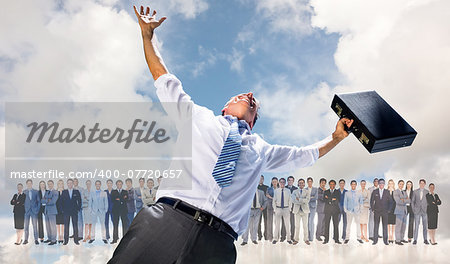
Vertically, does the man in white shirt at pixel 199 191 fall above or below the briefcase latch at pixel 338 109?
below

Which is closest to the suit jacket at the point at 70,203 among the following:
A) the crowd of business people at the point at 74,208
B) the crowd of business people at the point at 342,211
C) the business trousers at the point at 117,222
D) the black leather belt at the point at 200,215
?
the crowd of business people at the point at 74,208

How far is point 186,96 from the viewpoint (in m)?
2.07

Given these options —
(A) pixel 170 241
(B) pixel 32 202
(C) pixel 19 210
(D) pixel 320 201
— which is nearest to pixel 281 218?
(D) pixel 320 201

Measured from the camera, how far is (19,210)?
10133 millimetres

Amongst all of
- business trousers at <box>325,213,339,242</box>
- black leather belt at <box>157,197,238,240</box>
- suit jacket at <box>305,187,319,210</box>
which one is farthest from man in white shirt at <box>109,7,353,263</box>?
business trousers at <box>325,213,339,242</box>

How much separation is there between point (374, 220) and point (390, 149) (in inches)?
331

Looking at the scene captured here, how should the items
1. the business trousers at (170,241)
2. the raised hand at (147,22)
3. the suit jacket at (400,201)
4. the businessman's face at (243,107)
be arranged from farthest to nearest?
the suit jacket at (400,201), the businessman's face at (243,107), the raised hand at (147,22), the business trousers at (170,241)

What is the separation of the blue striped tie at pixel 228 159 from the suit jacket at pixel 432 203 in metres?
10.4

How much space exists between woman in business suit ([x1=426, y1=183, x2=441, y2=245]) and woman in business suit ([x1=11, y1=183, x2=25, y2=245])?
11750 mm

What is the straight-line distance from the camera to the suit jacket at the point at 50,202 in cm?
1011

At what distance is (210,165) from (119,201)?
900 centimetres

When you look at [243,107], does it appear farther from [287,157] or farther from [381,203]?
[381,203]

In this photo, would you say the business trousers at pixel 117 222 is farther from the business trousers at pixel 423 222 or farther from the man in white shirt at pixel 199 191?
the man in white shirt at pixel 199 191

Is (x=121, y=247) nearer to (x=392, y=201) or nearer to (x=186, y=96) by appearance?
(x=186, y=96)
